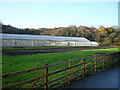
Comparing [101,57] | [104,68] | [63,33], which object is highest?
[63,33]

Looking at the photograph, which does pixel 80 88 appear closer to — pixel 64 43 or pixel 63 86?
pixel 63 86

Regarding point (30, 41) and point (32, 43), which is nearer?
point (30, 41)

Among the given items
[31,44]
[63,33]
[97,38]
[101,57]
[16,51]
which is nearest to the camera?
[101,57]

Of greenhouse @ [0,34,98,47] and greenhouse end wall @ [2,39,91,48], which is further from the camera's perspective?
greenhouse @ [0,34,98,47]

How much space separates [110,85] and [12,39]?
31.9 m

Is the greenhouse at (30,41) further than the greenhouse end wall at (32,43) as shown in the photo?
Yes

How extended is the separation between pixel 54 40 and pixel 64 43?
4.20 m

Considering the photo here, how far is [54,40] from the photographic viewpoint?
45094 millimetres

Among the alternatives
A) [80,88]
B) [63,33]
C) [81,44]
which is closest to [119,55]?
[80,88]

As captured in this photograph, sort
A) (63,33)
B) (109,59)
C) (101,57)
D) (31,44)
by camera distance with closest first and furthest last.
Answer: (101,57), (109,59), (31,44), (63,33)

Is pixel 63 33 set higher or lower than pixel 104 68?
higher

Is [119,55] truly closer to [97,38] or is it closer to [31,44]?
[31,44]

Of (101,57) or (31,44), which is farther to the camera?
(31,44)

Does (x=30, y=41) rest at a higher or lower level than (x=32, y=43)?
higher
